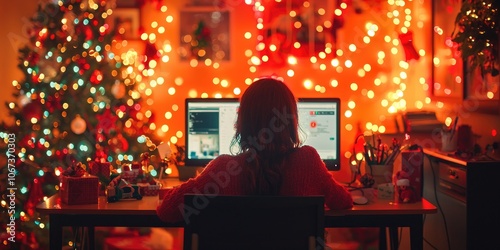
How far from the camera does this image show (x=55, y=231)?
2357mm

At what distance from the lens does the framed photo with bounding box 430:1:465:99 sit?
3223 mm

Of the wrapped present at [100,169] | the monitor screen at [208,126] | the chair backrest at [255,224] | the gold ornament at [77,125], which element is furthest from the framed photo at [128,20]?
the chair backrest at [255,224]

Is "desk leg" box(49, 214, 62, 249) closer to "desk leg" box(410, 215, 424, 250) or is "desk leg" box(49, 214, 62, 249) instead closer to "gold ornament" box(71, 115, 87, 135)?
"desk leg" box(410, 215, 424, 250)

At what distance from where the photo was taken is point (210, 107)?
3000 millimetres

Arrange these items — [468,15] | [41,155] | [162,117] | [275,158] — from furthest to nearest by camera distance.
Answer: [162,117], [41,155], [468,15], [275,158]

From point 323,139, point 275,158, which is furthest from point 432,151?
point 275,158

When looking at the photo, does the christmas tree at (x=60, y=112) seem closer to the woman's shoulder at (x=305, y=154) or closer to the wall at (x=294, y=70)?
the wall at (x=294, y=70)

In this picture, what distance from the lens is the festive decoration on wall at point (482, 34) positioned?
8.41 feet

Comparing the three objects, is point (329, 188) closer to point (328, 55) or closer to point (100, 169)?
point (100, 169)

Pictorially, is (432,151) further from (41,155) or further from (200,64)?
(41,155)

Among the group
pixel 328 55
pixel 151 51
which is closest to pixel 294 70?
pixel 328 55

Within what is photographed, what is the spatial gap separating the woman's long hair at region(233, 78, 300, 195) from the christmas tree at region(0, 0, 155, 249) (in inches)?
75.7

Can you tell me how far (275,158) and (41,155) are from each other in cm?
212

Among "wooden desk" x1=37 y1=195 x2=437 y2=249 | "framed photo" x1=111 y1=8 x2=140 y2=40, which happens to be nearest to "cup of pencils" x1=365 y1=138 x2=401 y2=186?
"wooden desk" x1=37 y1=195 x2=437 y2=249
